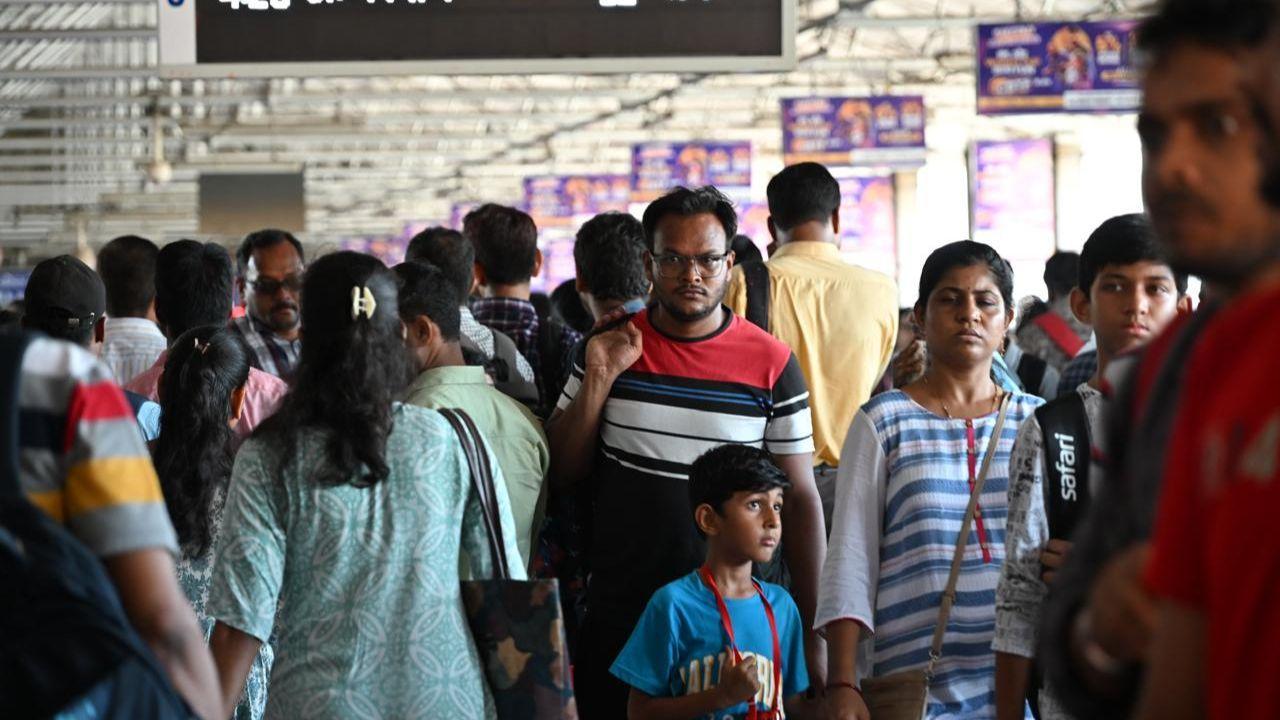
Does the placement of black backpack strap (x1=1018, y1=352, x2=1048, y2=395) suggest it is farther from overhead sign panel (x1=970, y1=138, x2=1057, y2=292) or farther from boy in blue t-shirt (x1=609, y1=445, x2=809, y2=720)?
overhead sign panel (x1=970, y1=138, x2=1057, y2=292)

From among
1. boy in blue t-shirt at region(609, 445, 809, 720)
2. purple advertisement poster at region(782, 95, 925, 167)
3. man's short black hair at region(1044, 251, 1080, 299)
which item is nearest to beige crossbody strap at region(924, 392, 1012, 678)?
boy in blue t-shirt at region(609, 445, 809, 720)

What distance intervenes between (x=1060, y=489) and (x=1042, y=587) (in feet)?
0.56

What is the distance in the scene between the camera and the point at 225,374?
4.18 metres

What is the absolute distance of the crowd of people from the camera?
1395mm

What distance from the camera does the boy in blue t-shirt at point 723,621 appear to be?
12.7ft

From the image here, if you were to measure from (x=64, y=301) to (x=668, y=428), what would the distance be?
4.73 feet

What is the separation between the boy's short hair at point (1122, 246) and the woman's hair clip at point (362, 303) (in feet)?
4.43

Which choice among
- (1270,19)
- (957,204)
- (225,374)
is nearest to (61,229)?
(957,204)

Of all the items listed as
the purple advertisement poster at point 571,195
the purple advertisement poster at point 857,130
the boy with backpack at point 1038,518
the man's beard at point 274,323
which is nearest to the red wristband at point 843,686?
the boy with backpack at point 1038,518

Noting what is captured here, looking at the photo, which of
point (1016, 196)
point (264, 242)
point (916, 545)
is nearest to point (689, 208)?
point (916, 545)

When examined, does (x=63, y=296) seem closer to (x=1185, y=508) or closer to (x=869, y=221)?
(x=1185, y=508)

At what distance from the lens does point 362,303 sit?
3.18 metres

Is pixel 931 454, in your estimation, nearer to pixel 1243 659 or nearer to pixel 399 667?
pixel 399 667

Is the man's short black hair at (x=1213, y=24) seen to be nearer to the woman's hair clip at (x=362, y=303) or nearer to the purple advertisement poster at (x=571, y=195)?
the woman's hair clip at (x=362, y=303)
